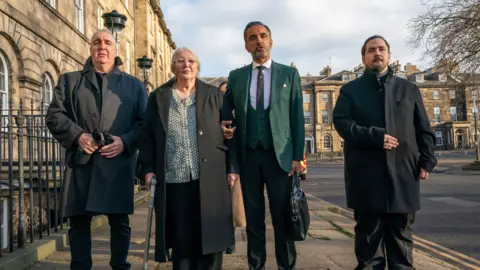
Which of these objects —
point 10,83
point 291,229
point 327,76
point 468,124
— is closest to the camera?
point 291,229

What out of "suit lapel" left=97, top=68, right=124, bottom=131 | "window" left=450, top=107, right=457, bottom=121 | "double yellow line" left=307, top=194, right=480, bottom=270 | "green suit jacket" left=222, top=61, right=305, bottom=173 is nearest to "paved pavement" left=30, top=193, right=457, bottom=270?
"double yellow line" left=307, top=194, right=480, bottom=270

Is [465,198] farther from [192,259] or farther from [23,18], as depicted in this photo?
[23,18]

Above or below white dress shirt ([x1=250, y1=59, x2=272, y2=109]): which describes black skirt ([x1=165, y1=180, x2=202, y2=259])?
below

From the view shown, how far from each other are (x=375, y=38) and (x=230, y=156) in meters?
1.62

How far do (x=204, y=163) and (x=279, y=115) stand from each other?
73cm

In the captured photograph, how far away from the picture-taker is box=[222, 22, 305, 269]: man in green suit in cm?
322

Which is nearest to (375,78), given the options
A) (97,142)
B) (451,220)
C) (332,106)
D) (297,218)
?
(297,218)

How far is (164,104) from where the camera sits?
3090 millimetres

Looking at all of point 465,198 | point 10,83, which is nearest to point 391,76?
point 465,198

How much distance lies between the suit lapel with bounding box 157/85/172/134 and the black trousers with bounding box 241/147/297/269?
713mm

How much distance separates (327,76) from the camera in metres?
73.7

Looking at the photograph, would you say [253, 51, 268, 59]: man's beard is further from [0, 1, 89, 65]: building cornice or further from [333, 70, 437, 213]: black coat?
[0, 1, 89, 65]: building cornice

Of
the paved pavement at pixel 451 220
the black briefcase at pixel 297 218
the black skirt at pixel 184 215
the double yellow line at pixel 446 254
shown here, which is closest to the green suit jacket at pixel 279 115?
the black briefcase at pixel 297 218

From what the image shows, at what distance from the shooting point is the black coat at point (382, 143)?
3221 millimetres
